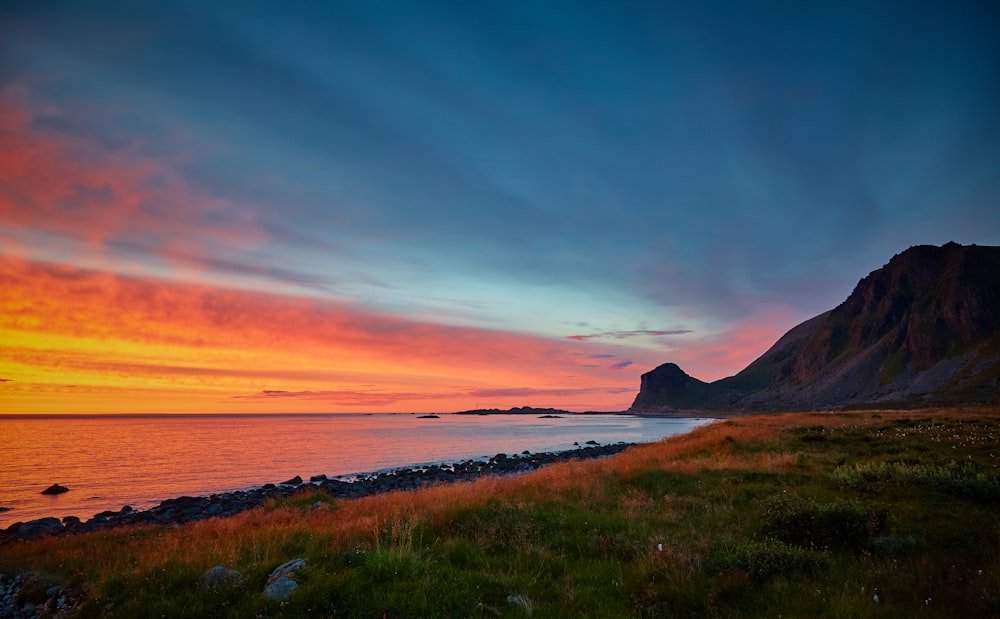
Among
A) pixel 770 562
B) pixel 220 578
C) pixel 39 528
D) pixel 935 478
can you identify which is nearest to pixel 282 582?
pixel 220 578

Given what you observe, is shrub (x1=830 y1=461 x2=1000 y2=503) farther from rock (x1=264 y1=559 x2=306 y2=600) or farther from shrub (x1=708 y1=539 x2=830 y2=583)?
rock (x1=264 y1=559 x2=306 y2=600)

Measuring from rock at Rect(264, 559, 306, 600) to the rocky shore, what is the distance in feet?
66.2

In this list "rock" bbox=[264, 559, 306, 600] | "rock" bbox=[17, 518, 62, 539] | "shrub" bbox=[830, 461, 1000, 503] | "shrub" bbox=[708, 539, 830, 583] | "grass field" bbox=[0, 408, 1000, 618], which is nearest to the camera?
"grass field" bbox=[0, 408, 1000, 618]

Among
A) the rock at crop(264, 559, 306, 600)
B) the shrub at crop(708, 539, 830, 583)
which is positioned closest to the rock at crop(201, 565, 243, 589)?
the rock at crop(264, 559, 306, 600)

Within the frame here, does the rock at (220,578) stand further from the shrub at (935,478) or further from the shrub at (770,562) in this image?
the shrub at (935,478)

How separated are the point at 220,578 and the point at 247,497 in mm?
26776

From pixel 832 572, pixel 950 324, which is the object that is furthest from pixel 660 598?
pixel 950 324

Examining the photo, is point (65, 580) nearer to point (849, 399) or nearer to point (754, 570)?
point (754, 570)

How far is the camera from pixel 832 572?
864 cm

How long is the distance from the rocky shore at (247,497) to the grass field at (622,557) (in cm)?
776

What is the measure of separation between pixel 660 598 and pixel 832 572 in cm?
339

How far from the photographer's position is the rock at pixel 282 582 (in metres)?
8.14

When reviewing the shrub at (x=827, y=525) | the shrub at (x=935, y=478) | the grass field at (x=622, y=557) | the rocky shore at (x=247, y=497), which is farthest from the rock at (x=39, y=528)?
the shrub at (x=935, y=478)

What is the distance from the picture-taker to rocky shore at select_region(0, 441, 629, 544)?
2331 centimetres
